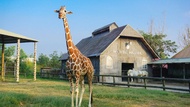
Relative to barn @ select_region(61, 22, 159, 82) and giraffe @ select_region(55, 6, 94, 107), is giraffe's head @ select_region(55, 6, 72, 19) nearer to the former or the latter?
giraffe @ select_region(55, 6, 94, 107)

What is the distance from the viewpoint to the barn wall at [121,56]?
78.3 ft

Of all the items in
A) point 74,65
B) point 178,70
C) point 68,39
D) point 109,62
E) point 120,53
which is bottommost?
point 178,70

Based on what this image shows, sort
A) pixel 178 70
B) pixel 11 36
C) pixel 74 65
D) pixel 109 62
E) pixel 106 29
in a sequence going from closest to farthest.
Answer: pixel 74 65 → pixel 11 36 → pixel 109 62 → pixel 178 70 → pixel 106 29

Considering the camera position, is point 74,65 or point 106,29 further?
point 106,29

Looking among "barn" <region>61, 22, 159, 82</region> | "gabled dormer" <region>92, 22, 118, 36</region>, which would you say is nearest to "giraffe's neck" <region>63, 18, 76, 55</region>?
"barn" <region>61, 22, 159, 82</region>

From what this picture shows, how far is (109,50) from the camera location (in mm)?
24141

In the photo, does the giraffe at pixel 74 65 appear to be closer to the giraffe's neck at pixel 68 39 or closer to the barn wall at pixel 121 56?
the giraffe's neck at pixel 68 39

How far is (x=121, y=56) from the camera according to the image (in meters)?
25.2

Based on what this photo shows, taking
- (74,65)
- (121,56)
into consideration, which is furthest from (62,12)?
(121,56)

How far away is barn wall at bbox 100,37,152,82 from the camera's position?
78.3 ft

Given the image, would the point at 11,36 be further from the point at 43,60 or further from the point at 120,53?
the point at 43,60

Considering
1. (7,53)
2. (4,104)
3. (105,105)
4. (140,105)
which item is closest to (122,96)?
(140,105)

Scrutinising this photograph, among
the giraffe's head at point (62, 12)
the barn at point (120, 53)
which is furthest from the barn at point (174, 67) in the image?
the giraffe's head at point (62, 12)

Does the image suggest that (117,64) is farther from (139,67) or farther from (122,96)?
(122,96)
